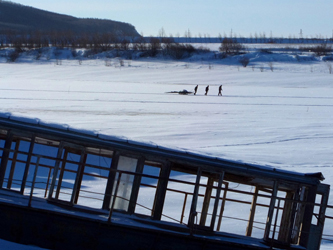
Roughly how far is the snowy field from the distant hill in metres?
98.0

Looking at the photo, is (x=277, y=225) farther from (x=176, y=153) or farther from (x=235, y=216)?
(x=235, y=216)

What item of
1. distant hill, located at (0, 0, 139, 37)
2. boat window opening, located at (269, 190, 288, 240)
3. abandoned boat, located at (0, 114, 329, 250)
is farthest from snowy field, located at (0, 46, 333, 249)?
distant hill, located at (0, 0, 139, 37)

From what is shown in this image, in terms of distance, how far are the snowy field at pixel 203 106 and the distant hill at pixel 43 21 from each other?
98.0 m

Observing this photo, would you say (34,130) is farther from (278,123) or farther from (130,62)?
(130,62)

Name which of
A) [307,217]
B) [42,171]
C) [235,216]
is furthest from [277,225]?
[42,171]

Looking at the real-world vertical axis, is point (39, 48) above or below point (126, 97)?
above

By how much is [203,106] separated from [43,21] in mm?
146774

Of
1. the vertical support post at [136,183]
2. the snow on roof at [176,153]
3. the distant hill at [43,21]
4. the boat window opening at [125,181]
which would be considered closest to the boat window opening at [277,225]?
the snow on roof at [176,153]

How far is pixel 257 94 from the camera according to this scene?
4128 cm

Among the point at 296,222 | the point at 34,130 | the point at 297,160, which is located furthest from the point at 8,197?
the point at 297,160

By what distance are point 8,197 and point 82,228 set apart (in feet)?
5.96

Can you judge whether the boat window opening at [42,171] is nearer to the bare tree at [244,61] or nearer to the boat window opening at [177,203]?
the boat window opening at [177,203]

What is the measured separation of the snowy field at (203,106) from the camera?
67.7 feet

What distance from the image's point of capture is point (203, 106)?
109 ft
